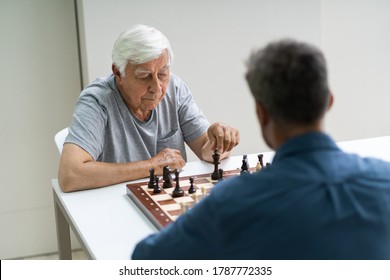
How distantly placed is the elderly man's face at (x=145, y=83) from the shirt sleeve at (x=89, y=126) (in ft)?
0.48

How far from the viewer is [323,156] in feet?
4.27

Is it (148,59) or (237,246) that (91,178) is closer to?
(148,59)

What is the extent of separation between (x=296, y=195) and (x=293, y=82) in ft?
0.80

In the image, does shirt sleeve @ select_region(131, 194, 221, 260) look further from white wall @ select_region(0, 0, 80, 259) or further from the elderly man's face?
white wall @ select_region(0, 0, 80, 259)

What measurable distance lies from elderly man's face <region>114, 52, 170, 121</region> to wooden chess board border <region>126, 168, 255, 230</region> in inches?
18.0

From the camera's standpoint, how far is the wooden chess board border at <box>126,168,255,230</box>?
6.50ft

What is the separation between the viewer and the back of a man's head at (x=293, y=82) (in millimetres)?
1264

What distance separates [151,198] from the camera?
2.22 meters

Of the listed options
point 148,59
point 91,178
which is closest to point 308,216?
point 91,178

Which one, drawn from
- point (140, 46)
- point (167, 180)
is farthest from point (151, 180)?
point (140, 46)

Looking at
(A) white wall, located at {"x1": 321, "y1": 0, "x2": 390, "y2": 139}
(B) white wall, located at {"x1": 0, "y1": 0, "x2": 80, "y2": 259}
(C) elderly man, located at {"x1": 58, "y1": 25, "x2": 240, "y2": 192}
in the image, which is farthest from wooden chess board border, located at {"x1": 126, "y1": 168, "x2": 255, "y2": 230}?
(A) white wall, located at {"x1": 321, "y1": 0, "x2": 390, "y2": 139}

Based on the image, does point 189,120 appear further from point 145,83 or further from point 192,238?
point 192,238

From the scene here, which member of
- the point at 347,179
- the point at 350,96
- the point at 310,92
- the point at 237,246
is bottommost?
the point at 350,96
